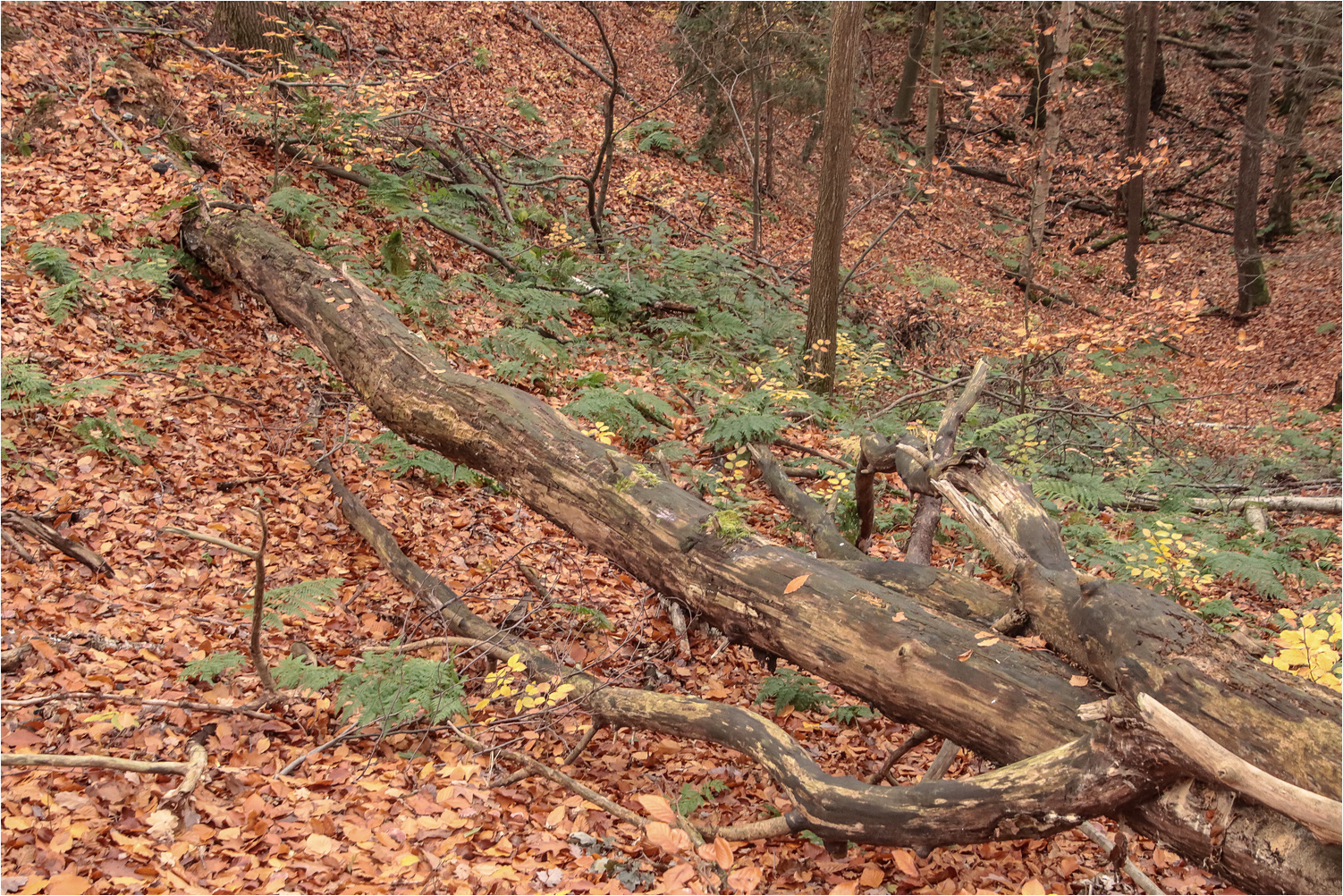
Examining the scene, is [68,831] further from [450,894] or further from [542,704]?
[542,704]

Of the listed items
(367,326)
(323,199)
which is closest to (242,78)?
(323,199)

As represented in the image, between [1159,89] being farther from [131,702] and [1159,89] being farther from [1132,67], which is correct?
[131,702]

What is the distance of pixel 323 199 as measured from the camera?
849 cm

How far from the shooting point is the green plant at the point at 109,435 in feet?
18.1

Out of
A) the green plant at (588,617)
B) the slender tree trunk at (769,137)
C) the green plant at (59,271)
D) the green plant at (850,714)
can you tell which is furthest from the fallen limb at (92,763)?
the slender tree trunk at (769,137)

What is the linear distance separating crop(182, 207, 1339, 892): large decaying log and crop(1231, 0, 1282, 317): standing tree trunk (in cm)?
1733

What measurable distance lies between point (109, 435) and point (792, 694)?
5162mm

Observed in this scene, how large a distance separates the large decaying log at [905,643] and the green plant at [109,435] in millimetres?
1508

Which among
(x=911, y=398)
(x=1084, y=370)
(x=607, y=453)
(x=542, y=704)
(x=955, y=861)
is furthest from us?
(x=1084, y=370)

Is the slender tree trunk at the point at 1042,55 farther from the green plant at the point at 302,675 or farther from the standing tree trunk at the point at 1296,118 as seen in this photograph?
the green plant at the point at 302,675

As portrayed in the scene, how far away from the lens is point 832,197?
364 inches

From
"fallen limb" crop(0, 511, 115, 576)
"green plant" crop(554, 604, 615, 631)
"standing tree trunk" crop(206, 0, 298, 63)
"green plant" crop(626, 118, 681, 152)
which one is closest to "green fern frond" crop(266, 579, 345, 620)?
"fallen limb" crop(0, 511, 115, 576)

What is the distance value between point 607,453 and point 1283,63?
25194mm

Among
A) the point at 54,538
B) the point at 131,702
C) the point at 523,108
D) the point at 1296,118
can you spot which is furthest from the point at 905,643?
the point at 1296,118
